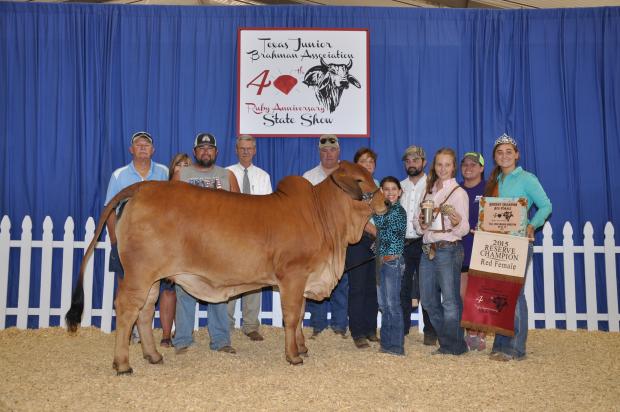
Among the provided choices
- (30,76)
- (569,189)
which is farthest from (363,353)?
(30,76)

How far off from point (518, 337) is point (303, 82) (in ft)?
15.2

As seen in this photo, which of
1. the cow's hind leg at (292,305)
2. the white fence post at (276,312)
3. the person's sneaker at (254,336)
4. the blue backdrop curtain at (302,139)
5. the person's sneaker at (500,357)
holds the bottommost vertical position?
the person's sneaker at (254,336)

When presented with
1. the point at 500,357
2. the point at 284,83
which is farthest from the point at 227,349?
the point at 284,83

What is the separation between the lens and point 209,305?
5.83 metres

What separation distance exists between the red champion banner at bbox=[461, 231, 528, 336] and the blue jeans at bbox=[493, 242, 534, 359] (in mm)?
187

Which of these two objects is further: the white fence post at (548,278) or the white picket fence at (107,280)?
the white fence post at (548,278)

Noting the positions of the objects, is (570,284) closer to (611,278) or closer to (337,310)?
(611,278)

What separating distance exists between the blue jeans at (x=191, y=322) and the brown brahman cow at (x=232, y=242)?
57 cm

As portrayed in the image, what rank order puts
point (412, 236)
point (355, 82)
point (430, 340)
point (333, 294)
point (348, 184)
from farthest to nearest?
point (355, 82) → point (333, 294) → point (412, 236) → point (430, 340) → point (348, 184)

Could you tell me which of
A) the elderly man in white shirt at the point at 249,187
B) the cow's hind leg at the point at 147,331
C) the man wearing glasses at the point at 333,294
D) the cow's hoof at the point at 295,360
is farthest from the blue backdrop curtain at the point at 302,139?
the cow's hoof at the point at 295,360

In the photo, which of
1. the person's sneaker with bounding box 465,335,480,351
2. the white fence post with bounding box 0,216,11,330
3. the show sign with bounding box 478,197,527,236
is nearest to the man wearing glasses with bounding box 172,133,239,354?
the person's sneaker with bounding box 465,335,480,351

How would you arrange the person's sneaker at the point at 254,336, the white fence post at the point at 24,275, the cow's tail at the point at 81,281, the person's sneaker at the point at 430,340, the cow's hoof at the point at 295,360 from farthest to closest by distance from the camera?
the white fence post at the point at 24,275 → the person's sneaker at the point at 254,336 → the person's sneaker at the point at 430,340 → the cow's hoof at the point at 295,360 → the cow's tail at the point at 81,281

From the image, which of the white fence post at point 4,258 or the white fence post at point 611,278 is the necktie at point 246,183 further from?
the white fence post at point 611,278

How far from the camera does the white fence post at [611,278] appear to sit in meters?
7.40
